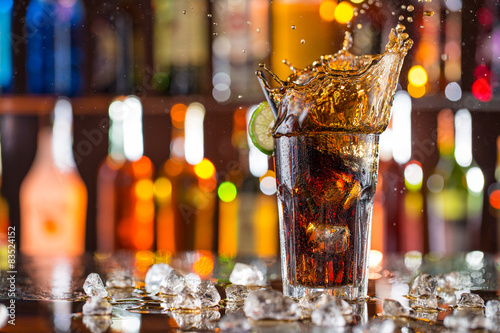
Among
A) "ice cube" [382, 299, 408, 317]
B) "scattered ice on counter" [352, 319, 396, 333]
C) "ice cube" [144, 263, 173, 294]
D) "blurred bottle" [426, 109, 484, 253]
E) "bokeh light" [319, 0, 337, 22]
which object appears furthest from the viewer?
"blurred bottle" [426, 109, 484, 253]

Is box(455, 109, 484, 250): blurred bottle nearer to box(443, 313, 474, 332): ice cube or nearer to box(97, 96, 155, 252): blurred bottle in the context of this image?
box(97, 96, 155, 252): blurred bottle

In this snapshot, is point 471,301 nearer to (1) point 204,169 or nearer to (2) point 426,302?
(2) point 426,302

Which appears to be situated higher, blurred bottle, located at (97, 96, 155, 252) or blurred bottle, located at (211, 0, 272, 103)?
blurred bottle, located at (211, 0, 272, 103)

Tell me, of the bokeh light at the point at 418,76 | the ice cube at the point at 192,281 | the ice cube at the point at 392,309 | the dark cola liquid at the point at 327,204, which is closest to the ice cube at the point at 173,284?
the ice cube at the point at 192,281

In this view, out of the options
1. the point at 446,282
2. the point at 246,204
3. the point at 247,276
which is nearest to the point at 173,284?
the point at 247,276

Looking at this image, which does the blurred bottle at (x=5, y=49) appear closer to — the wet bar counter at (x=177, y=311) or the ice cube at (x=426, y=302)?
the wet bar counter at (x=177, y=311)

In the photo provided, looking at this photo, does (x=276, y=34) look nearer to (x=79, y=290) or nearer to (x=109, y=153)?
(x=109, y=153)

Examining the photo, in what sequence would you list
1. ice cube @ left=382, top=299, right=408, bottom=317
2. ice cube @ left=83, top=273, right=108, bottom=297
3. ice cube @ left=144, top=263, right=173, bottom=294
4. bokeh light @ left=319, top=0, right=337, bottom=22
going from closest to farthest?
ice cube @ left=382, top=299, right=408, bottom=317 < ice cube @ left=83, top=273, right=108, bottom=297 < ice cube @ left=144, top=263, right=173, bottom=294 < bokeh light @ left=319, top=0, right=337, bottom=22

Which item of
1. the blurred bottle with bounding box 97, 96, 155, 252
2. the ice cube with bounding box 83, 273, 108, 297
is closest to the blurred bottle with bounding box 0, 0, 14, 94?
the blurred bottle with bounding box 97, 96, 155, 252
